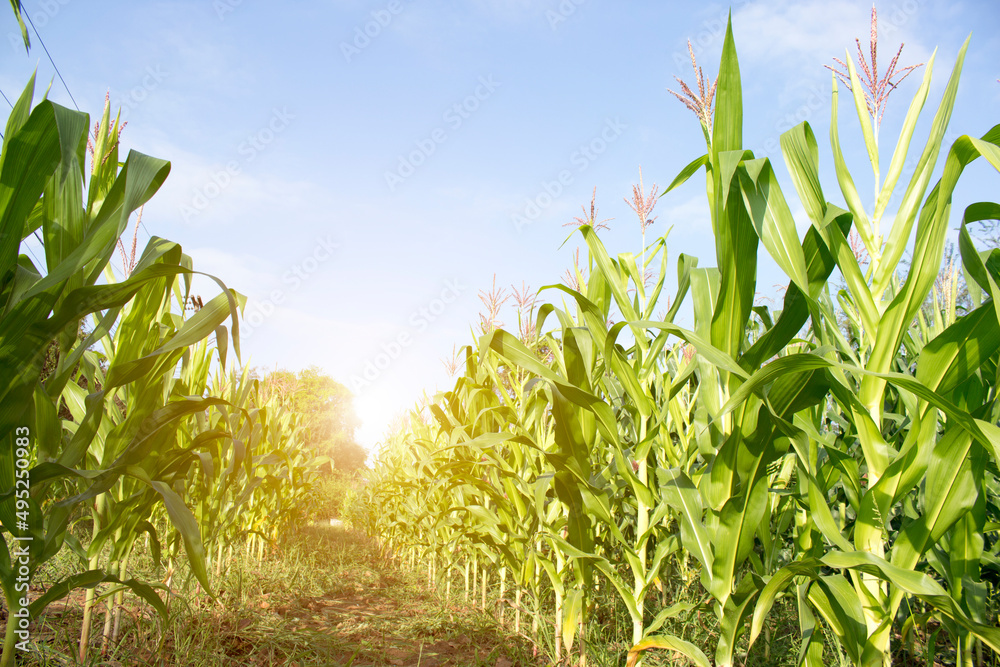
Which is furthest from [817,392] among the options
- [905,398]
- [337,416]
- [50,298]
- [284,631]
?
[337,416]

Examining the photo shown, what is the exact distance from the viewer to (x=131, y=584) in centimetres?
137

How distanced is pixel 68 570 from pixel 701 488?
15.3 feet

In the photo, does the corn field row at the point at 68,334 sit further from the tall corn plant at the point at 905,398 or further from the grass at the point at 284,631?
the tall corn plant at the point at 905,398

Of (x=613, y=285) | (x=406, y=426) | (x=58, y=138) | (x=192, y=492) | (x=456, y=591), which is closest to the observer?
(x=58, y=138)

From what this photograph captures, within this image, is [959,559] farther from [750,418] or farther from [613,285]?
[613,285]

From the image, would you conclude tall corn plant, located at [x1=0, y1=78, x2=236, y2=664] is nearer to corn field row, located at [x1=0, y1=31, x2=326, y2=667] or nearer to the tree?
corn field row, located at [x1=0, y1=31, x2=326, y2=667]

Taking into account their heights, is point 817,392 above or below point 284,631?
above

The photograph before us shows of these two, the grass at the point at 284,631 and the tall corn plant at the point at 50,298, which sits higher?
the tall corn plant at the point at 50,298

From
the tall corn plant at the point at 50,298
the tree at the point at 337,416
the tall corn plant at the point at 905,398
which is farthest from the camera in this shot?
the tree at the point at 337,416

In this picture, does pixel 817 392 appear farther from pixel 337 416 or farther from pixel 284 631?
pixel 337 416

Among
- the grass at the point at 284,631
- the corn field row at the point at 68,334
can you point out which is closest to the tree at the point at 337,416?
the grass at the point at 284,631

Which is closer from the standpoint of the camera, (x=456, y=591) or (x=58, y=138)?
(x=58, y=138)

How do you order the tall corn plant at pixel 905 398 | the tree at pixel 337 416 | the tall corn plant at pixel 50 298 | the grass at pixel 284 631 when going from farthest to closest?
the tree at pixel 337 416 → the grass at pixel 284 631 → the tall corn plant at pixel 50 298 → the tall corn plant at pixel 905 398

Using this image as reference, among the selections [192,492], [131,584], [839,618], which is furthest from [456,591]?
[839,618]
